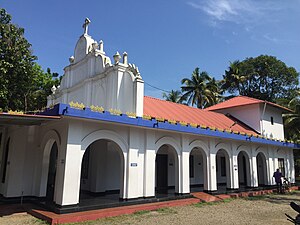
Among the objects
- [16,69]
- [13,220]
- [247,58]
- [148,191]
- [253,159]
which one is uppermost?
[247,58]

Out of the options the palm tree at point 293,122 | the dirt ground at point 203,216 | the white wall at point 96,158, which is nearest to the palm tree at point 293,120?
the palm tree at point 293,122

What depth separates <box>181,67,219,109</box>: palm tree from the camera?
1271 inches

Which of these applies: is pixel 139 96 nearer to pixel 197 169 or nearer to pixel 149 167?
pixel 149 167

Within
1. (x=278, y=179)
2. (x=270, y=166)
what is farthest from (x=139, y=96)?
(x=270, y=166)

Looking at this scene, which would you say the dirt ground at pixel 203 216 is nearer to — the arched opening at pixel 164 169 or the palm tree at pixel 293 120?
the arched opening at pixel 164 169

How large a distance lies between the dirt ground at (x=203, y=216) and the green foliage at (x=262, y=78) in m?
26.4

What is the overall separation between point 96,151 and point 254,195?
31.4ft

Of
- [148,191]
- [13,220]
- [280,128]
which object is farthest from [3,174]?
[280,128]

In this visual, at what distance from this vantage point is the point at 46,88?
→ 24250 millimetres

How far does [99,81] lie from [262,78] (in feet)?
97.4

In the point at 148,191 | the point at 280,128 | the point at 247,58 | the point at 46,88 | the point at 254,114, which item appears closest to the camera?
the point at 148,191

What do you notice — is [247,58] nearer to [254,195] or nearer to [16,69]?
[254,195]

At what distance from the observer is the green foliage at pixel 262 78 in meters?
34.4

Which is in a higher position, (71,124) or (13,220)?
(71,124)
